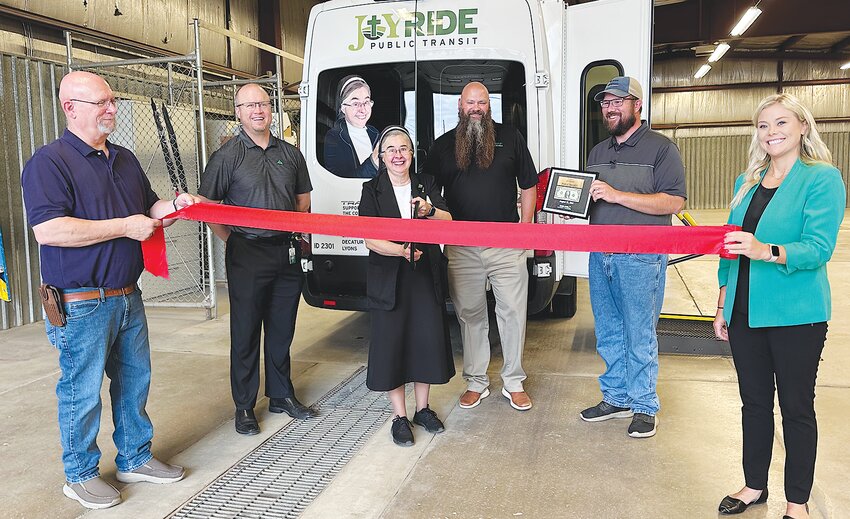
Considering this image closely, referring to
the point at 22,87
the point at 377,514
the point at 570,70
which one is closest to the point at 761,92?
the point at 570,70

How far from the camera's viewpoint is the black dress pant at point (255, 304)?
3758 millimetres

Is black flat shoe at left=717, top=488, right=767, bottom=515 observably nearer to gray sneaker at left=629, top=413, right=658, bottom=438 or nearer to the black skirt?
gray sneaker at left=629, top=413, right=658, bottom=438

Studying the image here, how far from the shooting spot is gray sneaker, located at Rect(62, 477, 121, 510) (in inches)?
115

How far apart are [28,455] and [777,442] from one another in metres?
3.88

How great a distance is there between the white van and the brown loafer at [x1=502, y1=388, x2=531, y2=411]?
79 centimetres

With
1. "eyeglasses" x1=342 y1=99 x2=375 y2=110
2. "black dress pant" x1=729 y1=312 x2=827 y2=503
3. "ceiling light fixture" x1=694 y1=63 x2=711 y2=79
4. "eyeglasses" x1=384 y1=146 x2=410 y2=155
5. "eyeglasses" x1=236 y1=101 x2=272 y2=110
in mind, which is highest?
"ceiling light fixture" x1=694 y1=63 x2=711 y2=79

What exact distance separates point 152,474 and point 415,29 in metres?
3.15

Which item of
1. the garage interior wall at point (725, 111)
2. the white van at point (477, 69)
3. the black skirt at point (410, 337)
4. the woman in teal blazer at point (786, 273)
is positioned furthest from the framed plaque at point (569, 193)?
the garage interior wall at point (725, 111)

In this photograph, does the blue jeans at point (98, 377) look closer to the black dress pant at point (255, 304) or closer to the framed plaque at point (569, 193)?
the black dress pant at point (255, 304)

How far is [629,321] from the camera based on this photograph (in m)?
3.67

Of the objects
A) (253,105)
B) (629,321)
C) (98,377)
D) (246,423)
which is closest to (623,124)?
(629,321)

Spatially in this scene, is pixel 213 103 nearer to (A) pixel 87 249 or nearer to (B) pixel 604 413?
(A) pixel 87 249

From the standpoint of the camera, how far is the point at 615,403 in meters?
3.89

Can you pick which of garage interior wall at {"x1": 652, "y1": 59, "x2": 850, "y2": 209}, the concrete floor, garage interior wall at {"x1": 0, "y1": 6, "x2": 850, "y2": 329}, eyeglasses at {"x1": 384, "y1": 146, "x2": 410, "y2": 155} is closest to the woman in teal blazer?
the concrete floor
